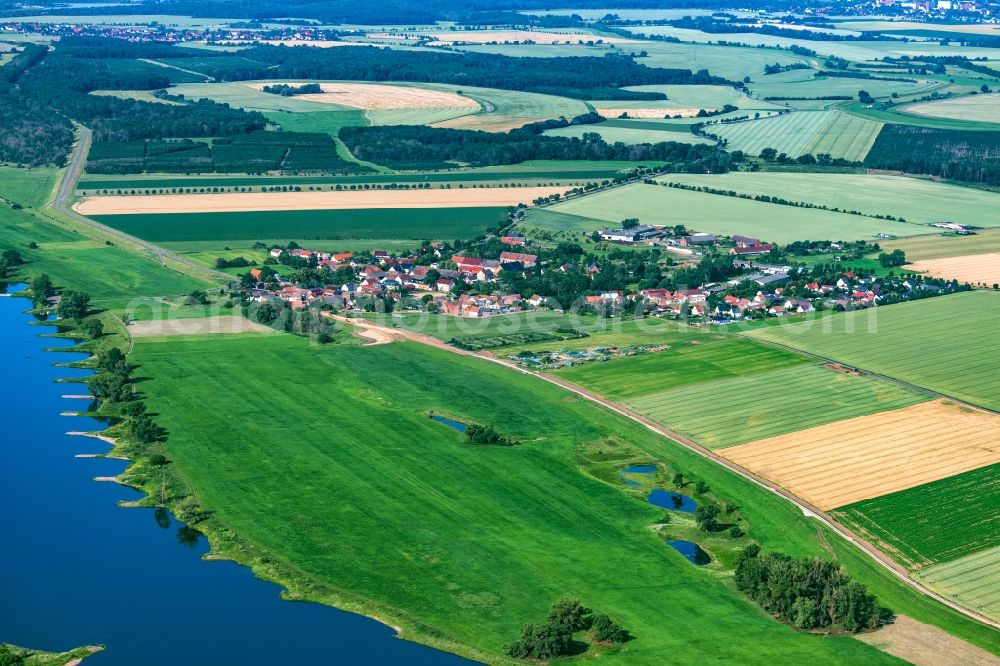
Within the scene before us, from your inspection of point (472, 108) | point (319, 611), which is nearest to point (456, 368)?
point (319, 611)

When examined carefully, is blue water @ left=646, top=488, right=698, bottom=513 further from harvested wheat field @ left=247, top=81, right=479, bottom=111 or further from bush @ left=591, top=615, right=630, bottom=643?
harvested wheat field @ left=247, top=81, right=479, bottom=111

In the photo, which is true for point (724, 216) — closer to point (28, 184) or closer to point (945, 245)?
point (945, 245)

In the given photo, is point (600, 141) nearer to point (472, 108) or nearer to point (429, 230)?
point (472, 108)

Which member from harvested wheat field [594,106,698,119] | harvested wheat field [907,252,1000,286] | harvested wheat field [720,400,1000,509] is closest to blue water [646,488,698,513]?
harvested wheat field [720,400,1000,509]

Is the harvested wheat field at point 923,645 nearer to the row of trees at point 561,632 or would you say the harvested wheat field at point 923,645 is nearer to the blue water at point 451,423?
the row of trees at point 561,632

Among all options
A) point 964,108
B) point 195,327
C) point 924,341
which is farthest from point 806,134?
point 195,327

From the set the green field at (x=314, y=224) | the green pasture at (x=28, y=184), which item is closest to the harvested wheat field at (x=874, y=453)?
the green field at (x=314, y=224)
